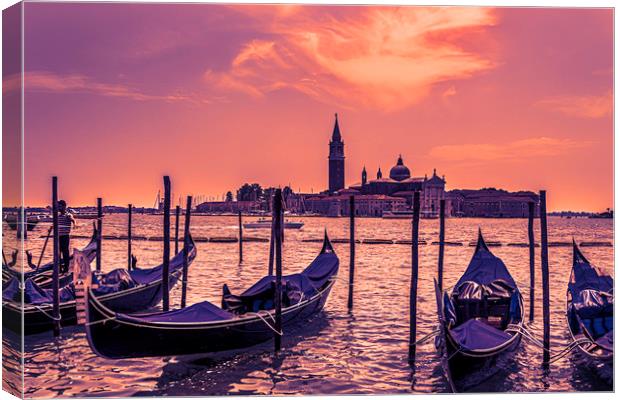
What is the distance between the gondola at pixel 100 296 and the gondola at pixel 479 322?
4400mm

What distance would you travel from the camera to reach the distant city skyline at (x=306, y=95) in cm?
785

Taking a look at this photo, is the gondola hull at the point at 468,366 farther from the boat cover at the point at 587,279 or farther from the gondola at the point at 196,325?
the gondola at the point at 196,325

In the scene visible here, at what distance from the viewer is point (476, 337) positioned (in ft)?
25.0

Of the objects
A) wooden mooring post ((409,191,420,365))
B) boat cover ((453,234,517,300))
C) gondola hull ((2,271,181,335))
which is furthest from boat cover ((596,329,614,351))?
gondola hull ((2,271,181,335))

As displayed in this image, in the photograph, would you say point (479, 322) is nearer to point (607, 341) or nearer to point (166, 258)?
point (607, 341)

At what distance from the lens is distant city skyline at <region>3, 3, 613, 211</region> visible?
7.85m

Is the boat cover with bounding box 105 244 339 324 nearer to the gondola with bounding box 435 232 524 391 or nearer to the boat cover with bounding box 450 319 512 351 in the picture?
the gondola with bounding box 435 232 524 391

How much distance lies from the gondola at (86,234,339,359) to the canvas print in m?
0.02

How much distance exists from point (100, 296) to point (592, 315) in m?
7.01

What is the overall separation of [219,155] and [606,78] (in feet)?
16.6

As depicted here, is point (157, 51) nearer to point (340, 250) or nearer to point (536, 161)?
point (536, 161)

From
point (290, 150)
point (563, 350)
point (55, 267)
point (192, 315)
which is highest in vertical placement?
point (290, 150)

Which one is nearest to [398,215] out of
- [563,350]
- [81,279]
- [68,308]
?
[68,308]

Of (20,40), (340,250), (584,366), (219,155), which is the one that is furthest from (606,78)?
(340,250)
